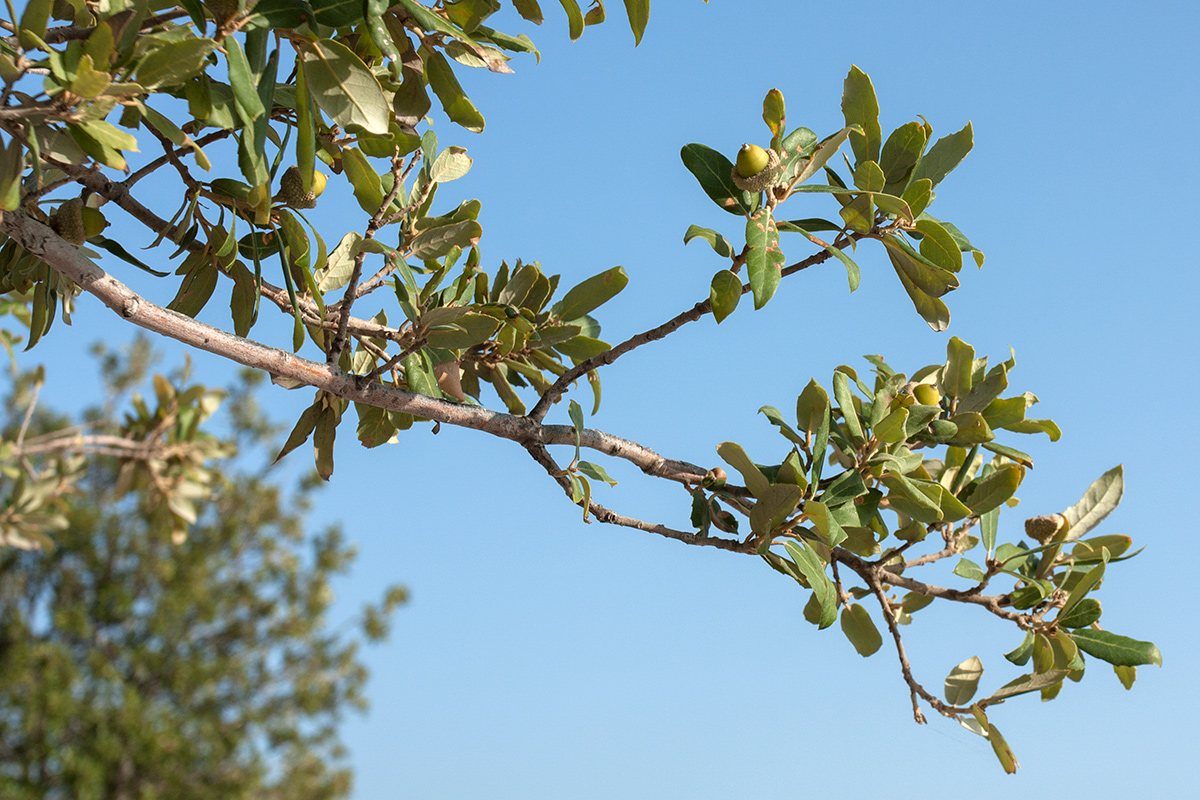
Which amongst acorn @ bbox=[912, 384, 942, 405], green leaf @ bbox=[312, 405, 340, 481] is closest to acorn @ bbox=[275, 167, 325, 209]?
green leaf @ bbox=[312, 405, 340, 481]

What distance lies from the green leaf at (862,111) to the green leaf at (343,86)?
71 centimetres

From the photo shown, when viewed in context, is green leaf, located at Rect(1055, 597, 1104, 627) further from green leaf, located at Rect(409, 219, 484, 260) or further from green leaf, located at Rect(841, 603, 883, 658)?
green leaf, located at Rect(409, 219, 484, 260)

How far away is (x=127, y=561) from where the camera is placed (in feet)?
25.8

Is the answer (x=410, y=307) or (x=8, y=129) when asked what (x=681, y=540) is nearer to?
(x=410, y=307)

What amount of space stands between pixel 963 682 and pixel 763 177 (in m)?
1.02

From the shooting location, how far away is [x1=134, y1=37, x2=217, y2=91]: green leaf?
103 centimetres

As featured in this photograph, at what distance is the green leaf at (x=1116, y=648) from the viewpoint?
163 centimetres

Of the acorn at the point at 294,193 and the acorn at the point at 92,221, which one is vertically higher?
the acorn at the point at 92,221

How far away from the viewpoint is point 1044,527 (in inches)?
69.7

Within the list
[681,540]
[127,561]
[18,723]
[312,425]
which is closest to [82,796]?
[18,723]

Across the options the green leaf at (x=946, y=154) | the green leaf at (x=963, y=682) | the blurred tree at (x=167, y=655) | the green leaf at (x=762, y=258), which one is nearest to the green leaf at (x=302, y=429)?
the green leaf at (x=762, y=258)

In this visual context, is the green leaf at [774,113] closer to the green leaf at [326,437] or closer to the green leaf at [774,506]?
the green leaf at [774,506]

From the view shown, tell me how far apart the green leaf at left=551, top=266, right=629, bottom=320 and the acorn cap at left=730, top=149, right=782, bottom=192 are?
1.02 feet

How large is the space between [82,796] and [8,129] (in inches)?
280
